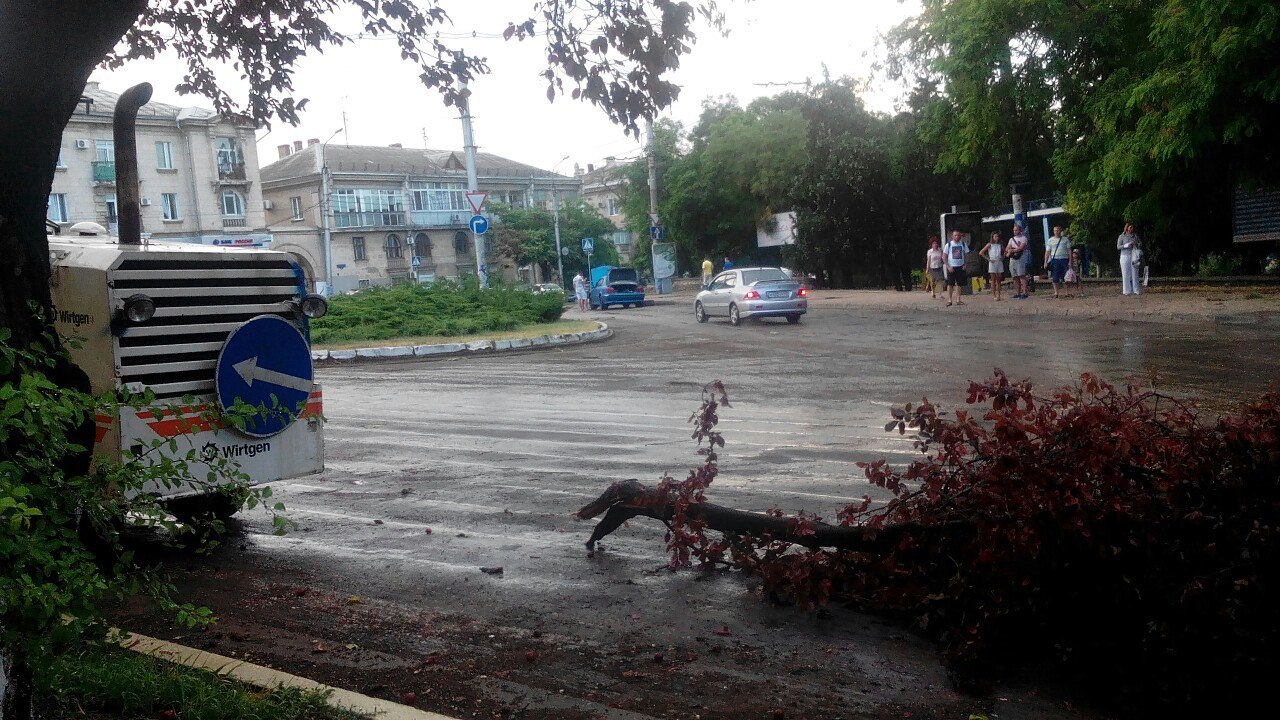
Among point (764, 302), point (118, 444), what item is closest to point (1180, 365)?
point (118, 444)

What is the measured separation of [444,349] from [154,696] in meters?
18.6

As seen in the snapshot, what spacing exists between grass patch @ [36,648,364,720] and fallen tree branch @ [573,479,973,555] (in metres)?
2.24

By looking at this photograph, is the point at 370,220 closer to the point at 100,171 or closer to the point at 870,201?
the point at 100,171

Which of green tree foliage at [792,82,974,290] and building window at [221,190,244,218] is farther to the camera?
building window at [221,190,244,218]

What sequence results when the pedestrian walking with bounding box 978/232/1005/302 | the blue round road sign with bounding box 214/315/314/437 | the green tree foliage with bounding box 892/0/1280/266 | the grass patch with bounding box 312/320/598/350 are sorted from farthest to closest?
the pedestrian walking with bounding box 978/232/1005/302 < the grass patch with bounding box 312/320/598/350 < the green tree foliage with bounding box 892/0/1280/266 < the blue round road sign with bounding box 214/315/314/437

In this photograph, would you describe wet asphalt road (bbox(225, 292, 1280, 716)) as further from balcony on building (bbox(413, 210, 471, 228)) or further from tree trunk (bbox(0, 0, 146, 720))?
balcony on building (bbox(413, 210, 471, 228))

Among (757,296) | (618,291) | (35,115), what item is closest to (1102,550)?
(35,115)

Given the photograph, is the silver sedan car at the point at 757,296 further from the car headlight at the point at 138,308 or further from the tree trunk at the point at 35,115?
the tree trunk at the point at 35,115

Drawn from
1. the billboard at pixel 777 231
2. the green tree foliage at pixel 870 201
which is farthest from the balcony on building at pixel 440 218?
the green tree foliage at pixel 870 201

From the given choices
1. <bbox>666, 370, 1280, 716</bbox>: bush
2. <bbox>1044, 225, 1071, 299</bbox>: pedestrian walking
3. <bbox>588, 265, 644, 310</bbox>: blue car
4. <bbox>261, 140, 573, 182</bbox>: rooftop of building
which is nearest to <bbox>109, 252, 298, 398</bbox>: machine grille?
<bbox>666, 370, 1280, 716</bbox>: bush

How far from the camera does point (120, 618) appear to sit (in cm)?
521

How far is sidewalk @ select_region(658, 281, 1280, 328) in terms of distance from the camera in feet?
62.2

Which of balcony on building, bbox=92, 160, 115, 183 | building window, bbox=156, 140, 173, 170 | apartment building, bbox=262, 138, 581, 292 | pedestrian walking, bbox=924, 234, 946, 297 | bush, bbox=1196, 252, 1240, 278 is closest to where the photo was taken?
bush, bbox=1196, 252, 1240, 278

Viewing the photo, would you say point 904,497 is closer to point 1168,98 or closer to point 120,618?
point 120,618
